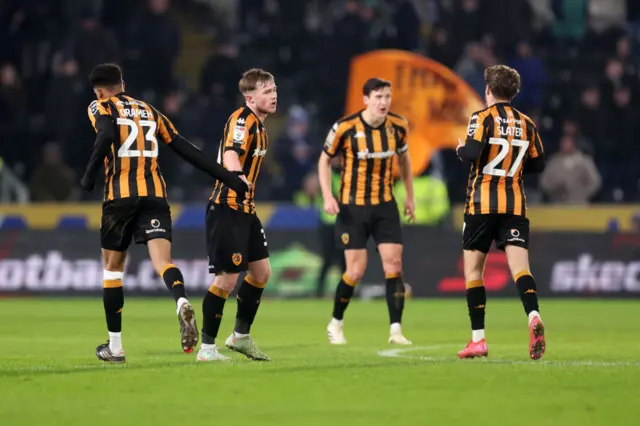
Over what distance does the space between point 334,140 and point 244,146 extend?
2.57 meters

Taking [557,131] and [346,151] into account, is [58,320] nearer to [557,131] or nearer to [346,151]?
[346,151]

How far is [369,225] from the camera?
11.4 meters

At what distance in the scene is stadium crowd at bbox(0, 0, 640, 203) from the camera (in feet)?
65.0

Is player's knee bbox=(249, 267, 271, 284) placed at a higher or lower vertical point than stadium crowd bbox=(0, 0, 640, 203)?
lower

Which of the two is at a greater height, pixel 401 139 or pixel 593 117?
pixel 593 117

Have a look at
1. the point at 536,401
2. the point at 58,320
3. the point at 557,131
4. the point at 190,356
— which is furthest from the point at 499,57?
the point at 536,401

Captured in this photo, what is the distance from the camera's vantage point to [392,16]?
21000 mm

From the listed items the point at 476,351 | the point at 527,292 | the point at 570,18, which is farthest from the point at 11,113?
the point at 527,292

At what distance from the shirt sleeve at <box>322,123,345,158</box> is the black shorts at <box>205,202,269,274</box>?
247cm

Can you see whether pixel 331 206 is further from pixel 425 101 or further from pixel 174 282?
pixel 425 101

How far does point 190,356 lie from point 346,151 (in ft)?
9.38

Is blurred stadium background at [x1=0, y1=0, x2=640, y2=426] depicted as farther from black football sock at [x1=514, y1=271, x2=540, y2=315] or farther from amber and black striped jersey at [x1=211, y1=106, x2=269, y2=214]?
amber and black striped jersey at [x1=211, y1=106, x2=269, y2=214]

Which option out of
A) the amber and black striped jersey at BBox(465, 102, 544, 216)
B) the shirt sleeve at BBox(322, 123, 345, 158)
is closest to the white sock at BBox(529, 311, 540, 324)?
the amber and black striped jersey at BBox(465, 102, 544, 216)

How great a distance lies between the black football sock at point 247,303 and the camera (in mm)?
9352
